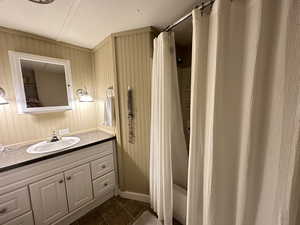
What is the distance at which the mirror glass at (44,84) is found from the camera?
56.9 inches

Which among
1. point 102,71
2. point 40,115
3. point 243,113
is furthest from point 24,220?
point 243,113

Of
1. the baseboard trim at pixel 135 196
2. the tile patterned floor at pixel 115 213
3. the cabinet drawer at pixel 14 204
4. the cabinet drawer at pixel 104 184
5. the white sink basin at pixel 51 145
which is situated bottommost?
the tile patterned floor at pixel 115 213

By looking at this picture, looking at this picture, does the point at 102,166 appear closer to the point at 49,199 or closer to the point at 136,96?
the point at 49,199

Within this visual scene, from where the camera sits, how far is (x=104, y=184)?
63.4 inches

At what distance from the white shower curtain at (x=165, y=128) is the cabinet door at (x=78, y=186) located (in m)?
0.80

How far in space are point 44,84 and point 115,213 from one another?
6.12ft

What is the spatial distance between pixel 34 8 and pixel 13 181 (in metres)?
1.50

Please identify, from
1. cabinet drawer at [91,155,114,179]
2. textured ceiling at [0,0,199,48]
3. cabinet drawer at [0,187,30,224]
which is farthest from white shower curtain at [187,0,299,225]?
A: cabinet drawer at [0,187,30,224]

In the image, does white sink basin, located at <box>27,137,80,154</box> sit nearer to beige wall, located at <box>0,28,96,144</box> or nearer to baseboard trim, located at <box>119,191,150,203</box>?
beige wall, located at <box>0,28,96,144</box>

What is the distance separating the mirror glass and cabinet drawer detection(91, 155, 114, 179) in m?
0.96

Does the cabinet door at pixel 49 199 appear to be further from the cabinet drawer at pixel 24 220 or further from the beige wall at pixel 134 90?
the beige wall at pixel 134 90

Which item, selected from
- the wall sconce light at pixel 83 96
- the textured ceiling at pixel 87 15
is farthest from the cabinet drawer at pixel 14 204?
the textured ceiling at pixel 87 15

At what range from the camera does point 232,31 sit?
27.6 inches

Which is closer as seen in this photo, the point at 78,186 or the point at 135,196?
the point at 78,186
